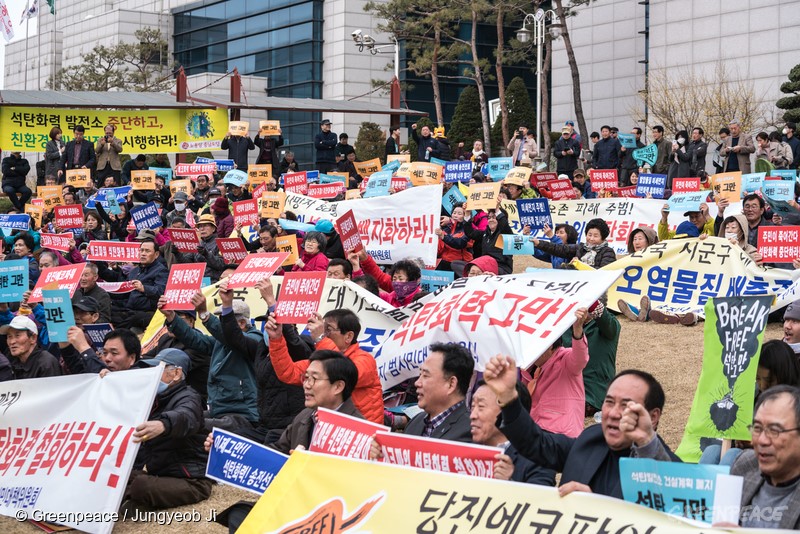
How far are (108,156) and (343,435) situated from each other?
18908 mm

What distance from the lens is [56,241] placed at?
1411 centimetres

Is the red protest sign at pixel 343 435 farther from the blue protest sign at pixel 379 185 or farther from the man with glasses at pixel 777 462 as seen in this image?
the blue protest sign at pixel 379 185

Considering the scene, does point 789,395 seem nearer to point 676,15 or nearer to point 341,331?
point 341,331

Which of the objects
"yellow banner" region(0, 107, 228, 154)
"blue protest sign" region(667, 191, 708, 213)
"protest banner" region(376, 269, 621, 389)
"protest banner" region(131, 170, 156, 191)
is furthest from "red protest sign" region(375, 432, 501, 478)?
"yellow banner" region(0, 107, 228, 154)

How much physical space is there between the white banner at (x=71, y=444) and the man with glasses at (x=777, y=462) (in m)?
4.31

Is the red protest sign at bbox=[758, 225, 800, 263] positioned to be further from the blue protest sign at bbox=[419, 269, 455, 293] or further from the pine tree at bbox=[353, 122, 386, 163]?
the pine tree at bbox=[353, 122, 386, 163]

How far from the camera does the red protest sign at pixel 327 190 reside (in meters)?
18.8

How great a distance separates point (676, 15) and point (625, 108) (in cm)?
486

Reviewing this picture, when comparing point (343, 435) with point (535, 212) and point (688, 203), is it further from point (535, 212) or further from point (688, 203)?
point (688, 203)

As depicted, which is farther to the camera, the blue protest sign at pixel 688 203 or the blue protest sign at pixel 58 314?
the blue protest sign at pixel 688 203

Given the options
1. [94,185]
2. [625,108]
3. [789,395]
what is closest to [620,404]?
[789,395]

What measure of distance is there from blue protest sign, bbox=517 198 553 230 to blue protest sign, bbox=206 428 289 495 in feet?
25.0

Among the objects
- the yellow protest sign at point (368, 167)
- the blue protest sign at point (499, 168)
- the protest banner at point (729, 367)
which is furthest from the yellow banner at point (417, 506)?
the yellow protest sign at point (368, 167)

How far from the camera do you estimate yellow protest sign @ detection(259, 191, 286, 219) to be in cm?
1623
